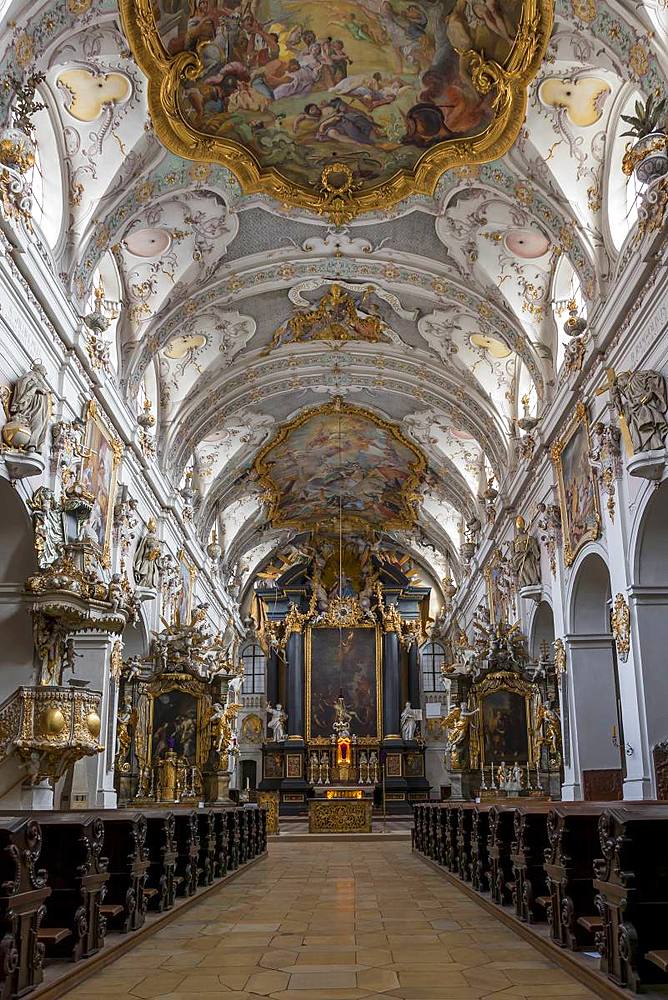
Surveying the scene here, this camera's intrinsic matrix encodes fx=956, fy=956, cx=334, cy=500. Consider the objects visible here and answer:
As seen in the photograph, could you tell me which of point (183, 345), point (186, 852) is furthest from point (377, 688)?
point (186, 852)

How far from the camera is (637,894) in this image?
15.6ft

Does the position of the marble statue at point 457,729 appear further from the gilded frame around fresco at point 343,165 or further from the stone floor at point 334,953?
the gilded frame around fresco at point 343,165

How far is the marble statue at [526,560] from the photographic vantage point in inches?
746

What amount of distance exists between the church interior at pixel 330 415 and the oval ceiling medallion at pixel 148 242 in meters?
0.05

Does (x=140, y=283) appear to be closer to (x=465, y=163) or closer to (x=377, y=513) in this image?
(x=465, y=163)

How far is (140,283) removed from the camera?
17.5 metres

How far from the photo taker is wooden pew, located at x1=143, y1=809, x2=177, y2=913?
315 inches

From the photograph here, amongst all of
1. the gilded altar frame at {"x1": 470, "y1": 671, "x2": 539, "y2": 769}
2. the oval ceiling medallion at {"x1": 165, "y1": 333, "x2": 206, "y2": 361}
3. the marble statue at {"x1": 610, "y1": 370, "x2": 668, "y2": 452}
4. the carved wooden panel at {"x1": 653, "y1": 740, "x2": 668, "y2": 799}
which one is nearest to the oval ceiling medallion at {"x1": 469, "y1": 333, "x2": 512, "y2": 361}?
the oval ceiling medallion at {"x1": 165, "y1": 333, "x2": 206, "y2": 361}

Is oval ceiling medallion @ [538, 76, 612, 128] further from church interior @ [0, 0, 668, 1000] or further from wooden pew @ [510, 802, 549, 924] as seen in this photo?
wooden pew @ [510, 802, 549, 924]

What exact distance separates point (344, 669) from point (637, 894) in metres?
31.1

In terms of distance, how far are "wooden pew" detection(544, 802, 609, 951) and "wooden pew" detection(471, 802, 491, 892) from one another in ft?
10.8

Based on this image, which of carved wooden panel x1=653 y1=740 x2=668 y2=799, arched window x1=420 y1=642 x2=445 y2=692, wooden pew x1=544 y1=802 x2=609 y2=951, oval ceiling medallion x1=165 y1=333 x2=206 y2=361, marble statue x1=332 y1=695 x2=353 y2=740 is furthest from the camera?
arched window x1=420 y1=642 x2=445 y2=692

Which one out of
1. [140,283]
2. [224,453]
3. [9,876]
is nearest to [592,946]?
[9,876]

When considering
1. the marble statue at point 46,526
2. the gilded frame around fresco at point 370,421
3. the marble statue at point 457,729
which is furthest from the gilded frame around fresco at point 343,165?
the marble statue at point 457,729
